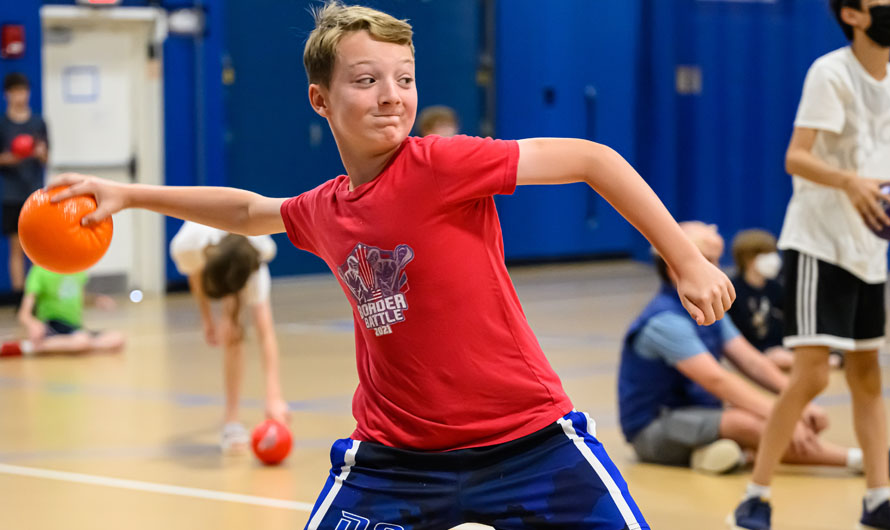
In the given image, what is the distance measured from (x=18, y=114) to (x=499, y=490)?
30.3ft

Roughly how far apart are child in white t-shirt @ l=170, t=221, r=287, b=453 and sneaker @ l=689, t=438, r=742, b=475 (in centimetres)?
196

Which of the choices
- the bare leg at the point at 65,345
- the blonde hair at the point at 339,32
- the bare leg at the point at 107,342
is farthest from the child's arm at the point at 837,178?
the bare leg at the point at 65,345

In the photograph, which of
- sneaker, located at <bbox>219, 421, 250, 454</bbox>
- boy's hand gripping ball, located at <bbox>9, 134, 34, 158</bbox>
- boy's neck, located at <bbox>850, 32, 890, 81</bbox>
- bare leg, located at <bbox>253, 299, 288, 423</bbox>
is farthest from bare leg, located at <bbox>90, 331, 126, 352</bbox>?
boy's neck, located at <bbox>850, 32, 890, 81</bbox>

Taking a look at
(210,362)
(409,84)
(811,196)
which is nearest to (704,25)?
(210,362)

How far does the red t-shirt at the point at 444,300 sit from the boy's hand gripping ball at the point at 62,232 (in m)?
0.60

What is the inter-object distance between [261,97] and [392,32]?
10.4 meters

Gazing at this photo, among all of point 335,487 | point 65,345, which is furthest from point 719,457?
point 65,345

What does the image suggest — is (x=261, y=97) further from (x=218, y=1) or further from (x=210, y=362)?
(x=210, y=362)

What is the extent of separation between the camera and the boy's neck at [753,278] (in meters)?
7.30

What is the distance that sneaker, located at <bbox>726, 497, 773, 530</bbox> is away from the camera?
423 centimetres

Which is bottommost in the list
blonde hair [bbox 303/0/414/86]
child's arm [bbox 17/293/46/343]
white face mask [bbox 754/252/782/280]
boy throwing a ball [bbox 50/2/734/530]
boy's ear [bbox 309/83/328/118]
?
child's arm [bbox 17/293/46/343]

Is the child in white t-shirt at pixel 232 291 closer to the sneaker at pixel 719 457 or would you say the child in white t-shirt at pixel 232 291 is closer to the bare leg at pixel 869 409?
the sneaker at pixel 719 457

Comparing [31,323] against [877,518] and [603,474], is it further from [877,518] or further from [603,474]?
[603,474]

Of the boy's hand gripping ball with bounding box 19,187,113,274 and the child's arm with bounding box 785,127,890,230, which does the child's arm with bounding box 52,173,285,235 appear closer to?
the boy's hand gripping ball with bounding box 19,187,113,274
